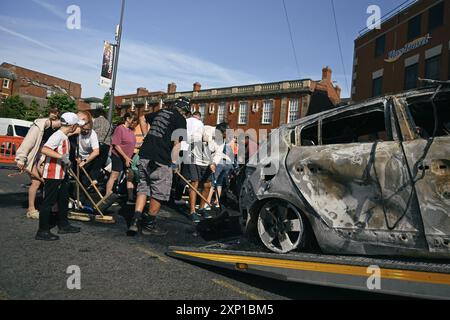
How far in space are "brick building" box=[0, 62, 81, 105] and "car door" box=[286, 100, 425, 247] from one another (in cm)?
6735

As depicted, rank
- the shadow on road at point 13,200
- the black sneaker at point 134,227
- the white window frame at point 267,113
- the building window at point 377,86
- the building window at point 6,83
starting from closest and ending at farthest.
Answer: the black sneaker at point 134,227, the shadow on road at point 13,200, the building window at point 377,86, the white window frame at point 267,113, the building window at point 6,83

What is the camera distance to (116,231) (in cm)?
486

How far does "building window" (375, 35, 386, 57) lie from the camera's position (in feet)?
67.9

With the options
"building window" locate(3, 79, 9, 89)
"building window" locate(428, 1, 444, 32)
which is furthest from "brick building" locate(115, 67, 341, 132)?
"building window" locate(3, 79, 9, 89)

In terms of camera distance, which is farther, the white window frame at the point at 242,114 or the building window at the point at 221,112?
the building window at the point at 221,112

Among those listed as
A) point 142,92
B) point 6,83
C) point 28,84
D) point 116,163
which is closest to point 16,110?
point 6,83

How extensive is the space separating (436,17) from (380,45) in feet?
14.1

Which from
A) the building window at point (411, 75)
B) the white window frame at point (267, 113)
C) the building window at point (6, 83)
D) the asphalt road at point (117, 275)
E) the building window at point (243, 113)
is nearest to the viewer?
the asphalt road at point (117, 275)

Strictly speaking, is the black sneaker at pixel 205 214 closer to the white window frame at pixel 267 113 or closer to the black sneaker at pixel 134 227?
the black sneaker at pixel 134 227

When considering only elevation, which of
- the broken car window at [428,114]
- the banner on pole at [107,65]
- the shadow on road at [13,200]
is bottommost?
the shadow on road at [13,200]

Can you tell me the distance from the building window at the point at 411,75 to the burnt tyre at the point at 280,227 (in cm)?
1712

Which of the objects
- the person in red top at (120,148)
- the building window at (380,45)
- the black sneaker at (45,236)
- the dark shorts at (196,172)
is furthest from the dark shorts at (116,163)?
the building window at (380,45)

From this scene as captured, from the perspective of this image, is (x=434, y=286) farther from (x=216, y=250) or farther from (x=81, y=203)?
(x=81, y=203)

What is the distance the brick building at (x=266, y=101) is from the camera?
30641 millimetres
